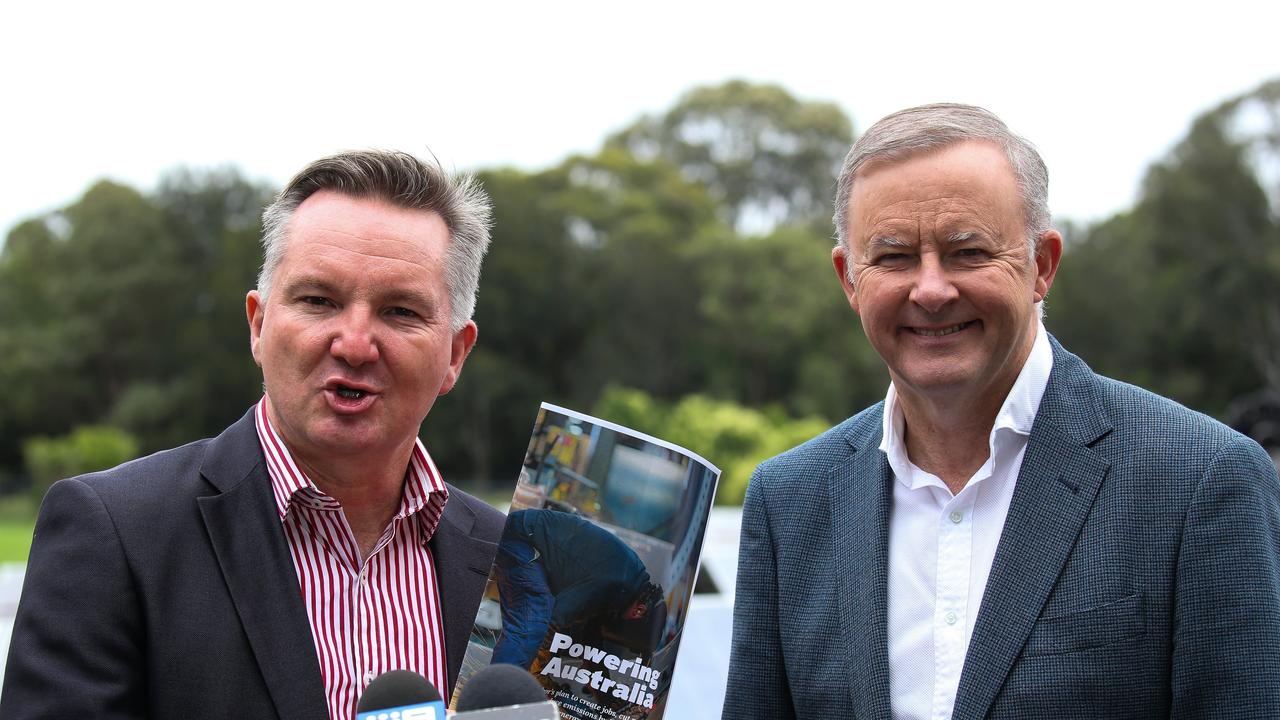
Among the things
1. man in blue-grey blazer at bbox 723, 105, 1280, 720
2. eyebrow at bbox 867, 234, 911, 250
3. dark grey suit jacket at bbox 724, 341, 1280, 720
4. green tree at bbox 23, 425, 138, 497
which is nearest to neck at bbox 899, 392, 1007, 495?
man in blue-grey blazer at bbox 723, 105, 1280, 720

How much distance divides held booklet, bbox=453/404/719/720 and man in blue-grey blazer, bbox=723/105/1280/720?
73 centimetres

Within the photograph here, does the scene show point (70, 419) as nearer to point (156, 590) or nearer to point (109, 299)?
point (109, 299)

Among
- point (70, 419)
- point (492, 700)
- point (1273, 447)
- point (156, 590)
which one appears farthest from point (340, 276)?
point (70, 419)

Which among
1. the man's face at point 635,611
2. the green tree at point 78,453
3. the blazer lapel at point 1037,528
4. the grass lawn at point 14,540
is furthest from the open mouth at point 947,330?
the green tree at point 78,453

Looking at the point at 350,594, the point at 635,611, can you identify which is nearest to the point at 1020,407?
the point at 635,611

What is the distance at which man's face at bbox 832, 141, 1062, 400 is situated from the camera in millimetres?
2775

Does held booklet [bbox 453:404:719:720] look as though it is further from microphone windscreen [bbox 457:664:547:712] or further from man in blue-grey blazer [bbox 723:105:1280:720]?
man in blue-grey blazer [bbox 723:105:1280:720]

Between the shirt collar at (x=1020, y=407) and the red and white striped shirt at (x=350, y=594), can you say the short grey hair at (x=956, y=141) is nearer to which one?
the shirt collar at (x=1020, y=407)

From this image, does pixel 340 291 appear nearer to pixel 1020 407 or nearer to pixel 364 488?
pixel 364 488

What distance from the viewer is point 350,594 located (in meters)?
2.96

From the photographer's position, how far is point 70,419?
4988 centimetres

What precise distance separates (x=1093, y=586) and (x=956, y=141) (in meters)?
1.05

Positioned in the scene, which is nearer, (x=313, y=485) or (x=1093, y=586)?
(x=1093, y=586)

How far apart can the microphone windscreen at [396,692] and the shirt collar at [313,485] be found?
1016mm
